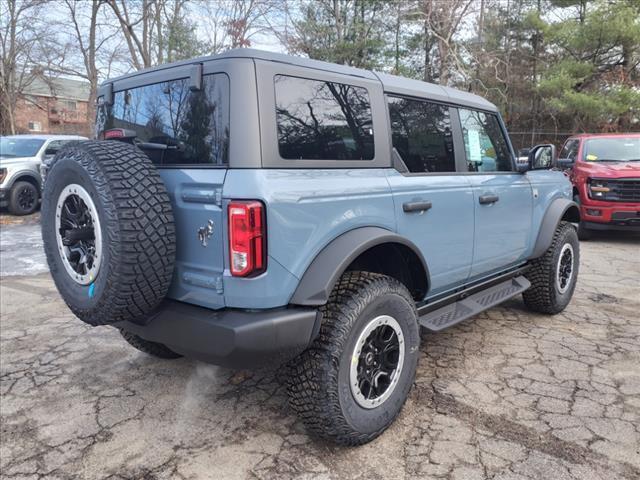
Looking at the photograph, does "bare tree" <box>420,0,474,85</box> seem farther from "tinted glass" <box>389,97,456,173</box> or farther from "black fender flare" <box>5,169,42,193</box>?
"tinted glass" <box>389,97,456,173</box>

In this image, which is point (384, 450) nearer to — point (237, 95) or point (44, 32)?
point (237, 95)

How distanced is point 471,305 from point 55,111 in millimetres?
39228

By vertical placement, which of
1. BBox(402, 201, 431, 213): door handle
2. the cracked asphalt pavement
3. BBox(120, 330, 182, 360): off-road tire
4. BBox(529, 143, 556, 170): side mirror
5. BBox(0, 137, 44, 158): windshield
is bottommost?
the cracked asphalt pavement

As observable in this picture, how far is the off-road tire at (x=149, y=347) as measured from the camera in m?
3.32

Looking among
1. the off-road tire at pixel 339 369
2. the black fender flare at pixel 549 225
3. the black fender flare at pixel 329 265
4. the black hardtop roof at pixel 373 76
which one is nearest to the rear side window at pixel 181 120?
the black hardtop roof at pixel 373 76

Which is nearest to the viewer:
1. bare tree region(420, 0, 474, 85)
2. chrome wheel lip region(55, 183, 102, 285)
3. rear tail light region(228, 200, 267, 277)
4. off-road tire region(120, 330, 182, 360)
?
rear tail light region(228, 200, 267, 277)

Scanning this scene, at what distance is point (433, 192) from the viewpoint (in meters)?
3.01

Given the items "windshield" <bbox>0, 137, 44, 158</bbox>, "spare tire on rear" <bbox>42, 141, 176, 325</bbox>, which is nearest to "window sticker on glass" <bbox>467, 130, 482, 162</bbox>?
"spare tire on rear" <bbox>42, 141, 176, 325</bbox>

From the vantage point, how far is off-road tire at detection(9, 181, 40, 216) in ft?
35.1

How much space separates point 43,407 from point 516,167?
12.5 ft

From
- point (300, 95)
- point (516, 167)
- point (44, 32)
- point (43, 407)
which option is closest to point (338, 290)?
point (300, 95)

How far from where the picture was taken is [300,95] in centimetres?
240

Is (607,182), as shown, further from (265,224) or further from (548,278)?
(265,224)

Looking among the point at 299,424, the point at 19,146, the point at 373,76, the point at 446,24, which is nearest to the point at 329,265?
the point at 299,424
